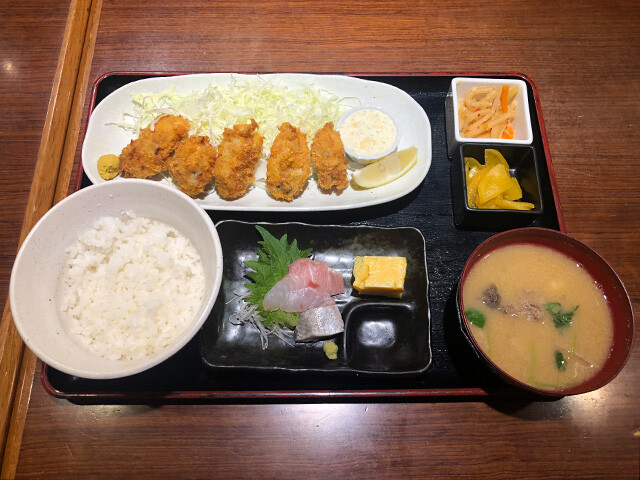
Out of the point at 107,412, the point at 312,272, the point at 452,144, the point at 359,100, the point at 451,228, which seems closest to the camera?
the point at 107,412

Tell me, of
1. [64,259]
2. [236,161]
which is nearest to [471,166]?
[236,161]

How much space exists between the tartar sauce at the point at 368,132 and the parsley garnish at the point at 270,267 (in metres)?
0.80

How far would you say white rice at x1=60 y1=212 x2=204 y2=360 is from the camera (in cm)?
188

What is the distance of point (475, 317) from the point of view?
1.91 meters

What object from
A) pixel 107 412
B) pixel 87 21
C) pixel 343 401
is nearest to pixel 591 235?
pixel 343 401

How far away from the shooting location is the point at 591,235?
2420 millimetres

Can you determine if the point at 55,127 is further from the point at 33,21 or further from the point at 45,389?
the point at 45,389

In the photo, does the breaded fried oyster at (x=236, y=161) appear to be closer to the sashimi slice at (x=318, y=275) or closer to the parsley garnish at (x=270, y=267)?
the parsley garnish at (x=270, y=267)

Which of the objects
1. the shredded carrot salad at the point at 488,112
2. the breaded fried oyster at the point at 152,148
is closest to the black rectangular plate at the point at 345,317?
the breaded fried oyster at the point at 152,148

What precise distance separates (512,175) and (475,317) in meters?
1.07

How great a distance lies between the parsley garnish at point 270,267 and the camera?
6.92ft

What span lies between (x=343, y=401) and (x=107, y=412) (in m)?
1.15

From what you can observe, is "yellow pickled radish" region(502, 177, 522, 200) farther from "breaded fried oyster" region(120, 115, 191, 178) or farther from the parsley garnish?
→ "breaded fried oyster" region(120, 115, 191, 178)

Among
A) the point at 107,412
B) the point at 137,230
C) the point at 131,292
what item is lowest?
the point at 107,412
